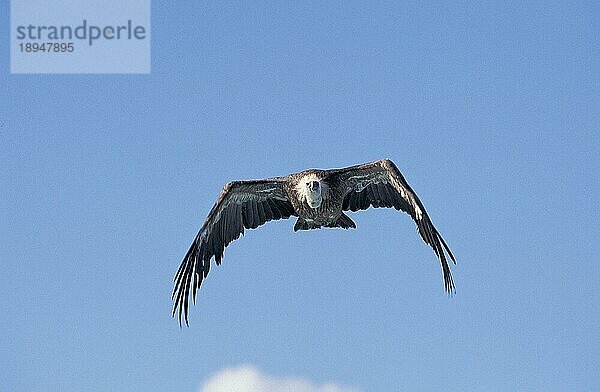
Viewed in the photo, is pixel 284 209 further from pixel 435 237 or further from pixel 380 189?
pixel 435 237

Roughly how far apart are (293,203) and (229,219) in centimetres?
153

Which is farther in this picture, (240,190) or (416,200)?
(240,190)

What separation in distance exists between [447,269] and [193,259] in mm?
5322

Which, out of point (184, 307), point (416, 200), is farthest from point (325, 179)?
point (184, 307)

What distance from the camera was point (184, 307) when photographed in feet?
70.2

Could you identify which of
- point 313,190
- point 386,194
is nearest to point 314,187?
point 313,190

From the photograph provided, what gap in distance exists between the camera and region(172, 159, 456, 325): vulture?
20.5 metres

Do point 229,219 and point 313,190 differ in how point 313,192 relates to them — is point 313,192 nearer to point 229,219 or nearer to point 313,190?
point 313,190

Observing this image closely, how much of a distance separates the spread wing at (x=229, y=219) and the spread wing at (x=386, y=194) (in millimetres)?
1361

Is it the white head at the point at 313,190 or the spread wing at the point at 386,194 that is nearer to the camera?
the spread wing at the point at 386,194

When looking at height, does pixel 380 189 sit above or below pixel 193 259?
above

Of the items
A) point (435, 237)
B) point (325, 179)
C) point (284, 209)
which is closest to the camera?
point (435, 237)

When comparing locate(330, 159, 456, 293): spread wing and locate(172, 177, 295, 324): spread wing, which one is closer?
locate(330, 159, 456, 293): spread wing

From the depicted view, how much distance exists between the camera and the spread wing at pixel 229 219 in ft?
69.9
